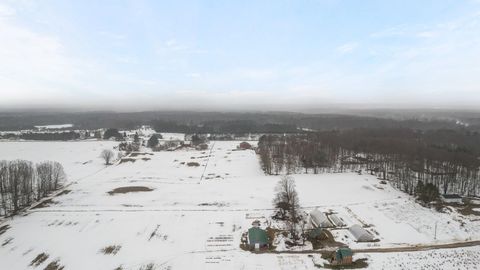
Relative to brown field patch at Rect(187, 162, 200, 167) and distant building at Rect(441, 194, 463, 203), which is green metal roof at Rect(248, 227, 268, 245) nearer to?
distant building at Rect(441, 194, 463, 203)

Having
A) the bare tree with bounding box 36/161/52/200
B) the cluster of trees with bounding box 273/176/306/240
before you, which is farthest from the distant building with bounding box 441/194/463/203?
the bare tree with bounding box 36/161/52/200

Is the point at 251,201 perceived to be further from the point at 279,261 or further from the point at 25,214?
the point at 25,214

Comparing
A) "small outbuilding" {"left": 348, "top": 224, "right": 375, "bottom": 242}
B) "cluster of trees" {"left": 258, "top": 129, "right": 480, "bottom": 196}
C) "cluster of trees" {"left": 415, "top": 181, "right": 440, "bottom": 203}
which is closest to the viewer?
"small outbuilding" {"left": 348, "top": 224, "right": 375, "bottom": 242}

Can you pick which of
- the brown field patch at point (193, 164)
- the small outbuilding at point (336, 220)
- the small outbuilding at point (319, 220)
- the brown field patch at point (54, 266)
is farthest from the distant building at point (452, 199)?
the brown field patch at point (193, 164)

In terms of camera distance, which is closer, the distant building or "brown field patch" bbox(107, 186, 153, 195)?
the distant building

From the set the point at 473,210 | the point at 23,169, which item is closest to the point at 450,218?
the point at 473,210

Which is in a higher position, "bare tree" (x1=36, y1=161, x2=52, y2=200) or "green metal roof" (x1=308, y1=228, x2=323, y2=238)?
"bare tree" (x1=36, y1=161, x2=52, y2=200)

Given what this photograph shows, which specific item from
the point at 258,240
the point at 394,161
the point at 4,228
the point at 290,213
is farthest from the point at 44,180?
the point at 394,161

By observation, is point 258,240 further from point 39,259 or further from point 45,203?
point 45,203
